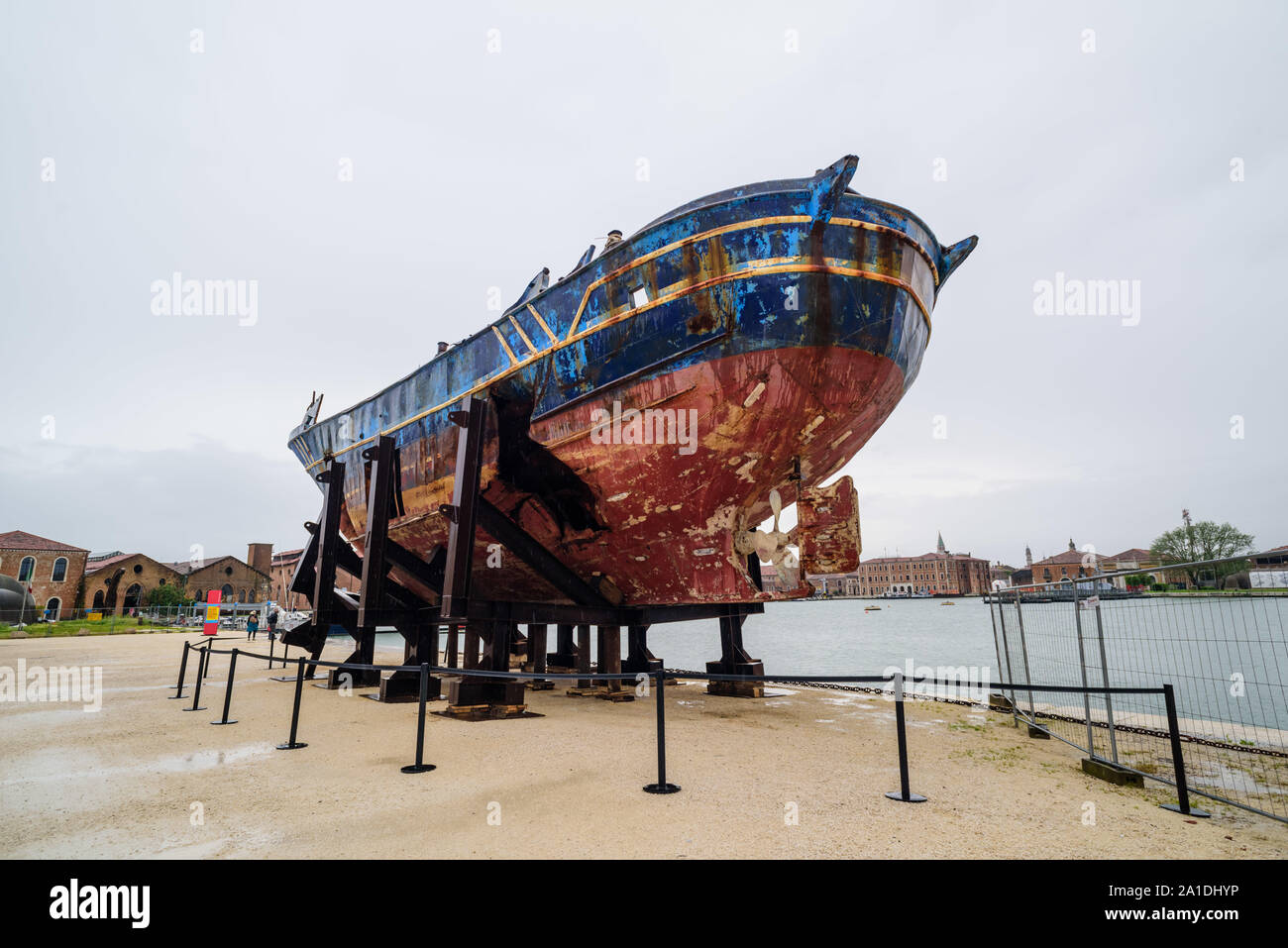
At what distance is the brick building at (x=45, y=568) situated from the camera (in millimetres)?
37188

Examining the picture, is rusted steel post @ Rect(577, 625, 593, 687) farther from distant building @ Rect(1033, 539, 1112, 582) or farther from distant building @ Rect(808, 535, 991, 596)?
distant building @ Rect(808, 535, 991, 596)

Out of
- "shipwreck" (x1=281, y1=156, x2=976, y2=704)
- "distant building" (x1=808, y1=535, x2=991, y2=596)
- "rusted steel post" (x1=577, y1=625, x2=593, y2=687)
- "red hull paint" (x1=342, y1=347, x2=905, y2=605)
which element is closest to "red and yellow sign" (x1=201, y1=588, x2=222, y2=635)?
"shipwreck" (x1=281, y1=156, x2=976, y2=704)

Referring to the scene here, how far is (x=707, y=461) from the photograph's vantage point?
6461 millimetres

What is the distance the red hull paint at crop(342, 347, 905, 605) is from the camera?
19.7 ft

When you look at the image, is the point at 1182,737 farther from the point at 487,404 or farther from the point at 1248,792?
the point at 487,404

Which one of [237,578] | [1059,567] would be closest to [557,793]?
[237,578]

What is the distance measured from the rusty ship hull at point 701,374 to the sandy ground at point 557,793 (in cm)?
192

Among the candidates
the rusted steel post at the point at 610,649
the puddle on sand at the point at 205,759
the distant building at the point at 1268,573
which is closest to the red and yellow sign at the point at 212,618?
the rusted steel post at the point at 610,649

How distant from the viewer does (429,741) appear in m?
5.59

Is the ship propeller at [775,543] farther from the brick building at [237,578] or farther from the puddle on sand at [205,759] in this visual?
the brick building at [237,578]

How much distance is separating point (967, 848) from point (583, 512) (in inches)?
202

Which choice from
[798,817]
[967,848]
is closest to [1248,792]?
[967,848]

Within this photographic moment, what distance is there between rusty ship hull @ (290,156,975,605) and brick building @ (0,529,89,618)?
45802 millimetres

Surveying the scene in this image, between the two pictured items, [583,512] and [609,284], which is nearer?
[609,284]
